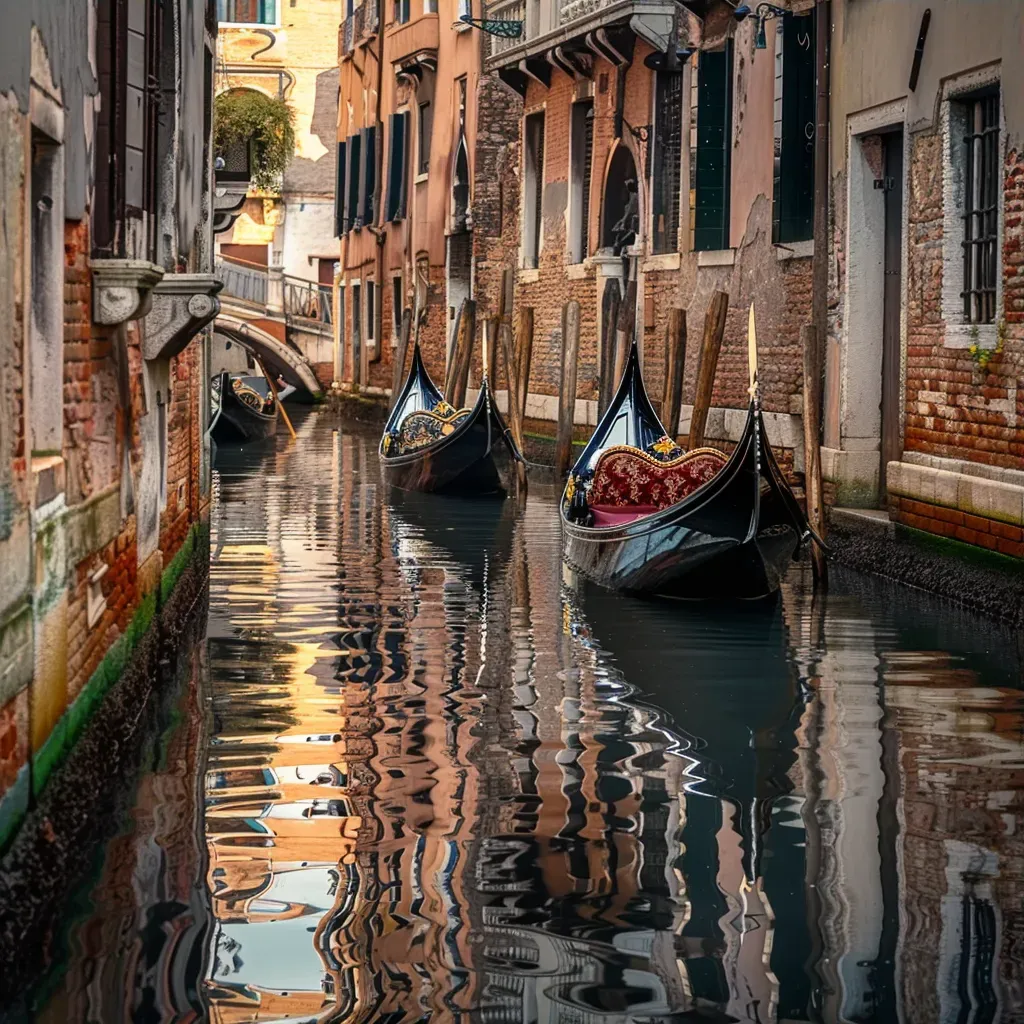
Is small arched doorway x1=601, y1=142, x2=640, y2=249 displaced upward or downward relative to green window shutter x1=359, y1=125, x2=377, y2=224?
downward

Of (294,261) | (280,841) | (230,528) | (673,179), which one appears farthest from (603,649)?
(294,261)

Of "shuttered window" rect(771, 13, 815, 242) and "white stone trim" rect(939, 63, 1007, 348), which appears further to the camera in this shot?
"shuttered window" rect(771, 13, 815, 242)

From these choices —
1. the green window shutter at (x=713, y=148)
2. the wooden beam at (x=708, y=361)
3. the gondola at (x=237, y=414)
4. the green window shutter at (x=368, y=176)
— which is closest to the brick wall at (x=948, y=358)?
the wooden beam at (x=708, y=361)

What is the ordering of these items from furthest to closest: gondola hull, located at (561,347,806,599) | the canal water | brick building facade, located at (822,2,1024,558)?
gondola hull, located at (561,347,806,599) → brick building facade, located at (822,2,1024,558) → the canal water

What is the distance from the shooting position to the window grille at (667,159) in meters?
12.5

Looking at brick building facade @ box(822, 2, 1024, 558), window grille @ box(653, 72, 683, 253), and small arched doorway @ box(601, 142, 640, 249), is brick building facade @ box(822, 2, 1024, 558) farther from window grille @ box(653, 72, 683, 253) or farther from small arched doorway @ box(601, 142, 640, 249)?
small arched doorway @ box(601, 142, 640, 249)

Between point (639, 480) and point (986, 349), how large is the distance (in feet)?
6.17

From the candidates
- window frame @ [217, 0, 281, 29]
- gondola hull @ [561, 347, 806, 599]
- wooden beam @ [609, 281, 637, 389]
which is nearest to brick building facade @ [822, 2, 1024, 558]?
gondola hull @ [561, 347, 806, 599]

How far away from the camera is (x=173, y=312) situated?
590 cm

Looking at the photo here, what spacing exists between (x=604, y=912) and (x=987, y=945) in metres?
0.60

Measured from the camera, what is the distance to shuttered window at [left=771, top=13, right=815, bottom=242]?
9.72 meters

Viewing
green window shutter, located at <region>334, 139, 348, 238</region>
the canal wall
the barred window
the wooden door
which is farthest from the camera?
green window shutter, located at <region>334, 139, 348, 238</region>

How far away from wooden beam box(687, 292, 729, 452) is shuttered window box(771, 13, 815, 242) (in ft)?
1.57

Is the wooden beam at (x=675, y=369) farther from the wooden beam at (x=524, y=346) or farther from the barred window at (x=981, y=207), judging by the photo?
the barred window at (x=981, y=207)
